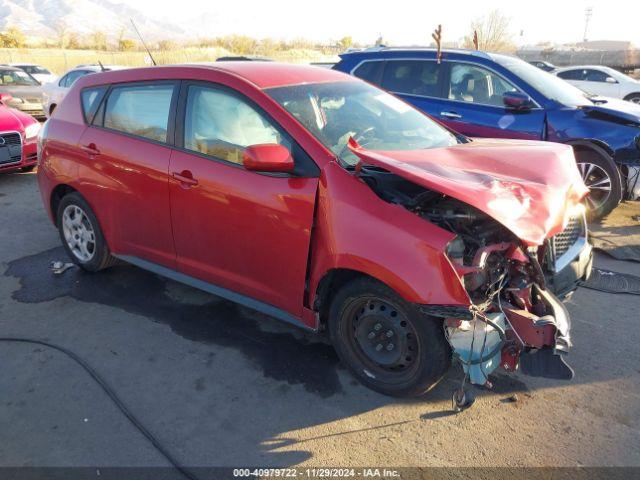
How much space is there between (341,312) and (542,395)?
1322 mm

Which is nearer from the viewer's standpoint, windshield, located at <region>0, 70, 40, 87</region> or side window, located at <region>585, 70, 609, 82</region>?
windshield, located at <region>0, 70, 40, 87</region>

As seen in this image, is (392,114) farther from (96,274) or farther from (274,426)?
(96,274)

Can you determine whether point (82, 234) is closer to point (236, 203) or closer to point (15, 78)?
point (236, 203)

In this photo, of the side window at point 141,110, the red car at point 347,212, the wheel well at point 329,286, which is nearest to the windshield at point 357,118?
the red car at point 347,212

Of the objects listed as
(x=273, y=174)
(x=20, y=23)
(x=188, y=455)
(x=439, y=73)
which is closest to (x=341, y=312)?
(x=273, y=174)

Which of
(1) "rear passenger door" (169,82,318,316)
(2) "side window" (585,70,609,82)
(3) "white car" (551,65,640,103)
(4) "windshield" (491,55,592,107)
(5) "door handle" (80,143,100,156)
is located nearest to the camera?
(1) "rear passenger door" (169,82,318,316)

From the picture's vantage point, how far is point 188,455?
258 cm

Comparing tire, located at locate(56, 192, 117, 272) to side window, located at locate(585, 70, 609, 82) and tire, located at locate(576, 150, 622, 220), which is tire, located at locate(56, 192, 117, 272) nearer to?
tire, located at locate(576, 150, 622, 220)

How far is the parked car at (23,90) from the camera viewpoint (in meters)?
14.7

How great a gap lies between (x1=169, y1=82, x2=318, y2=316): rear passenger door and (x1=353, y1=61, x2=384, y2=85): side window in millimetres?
4037

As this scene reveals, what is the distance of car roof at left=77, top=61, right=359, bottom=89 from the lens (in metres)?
3.44

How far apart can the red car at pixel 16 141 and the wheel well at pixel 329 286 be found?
20.7 ft

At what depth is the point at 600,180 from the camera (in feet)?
19.3

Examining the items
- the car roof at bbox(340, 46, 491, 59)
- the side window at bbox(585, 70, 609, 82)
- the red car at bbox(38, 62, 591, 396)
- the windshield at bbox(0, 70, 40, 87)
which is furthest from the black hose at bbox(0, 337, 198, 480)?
the side window at bbox(585, 70, 609, 82)
